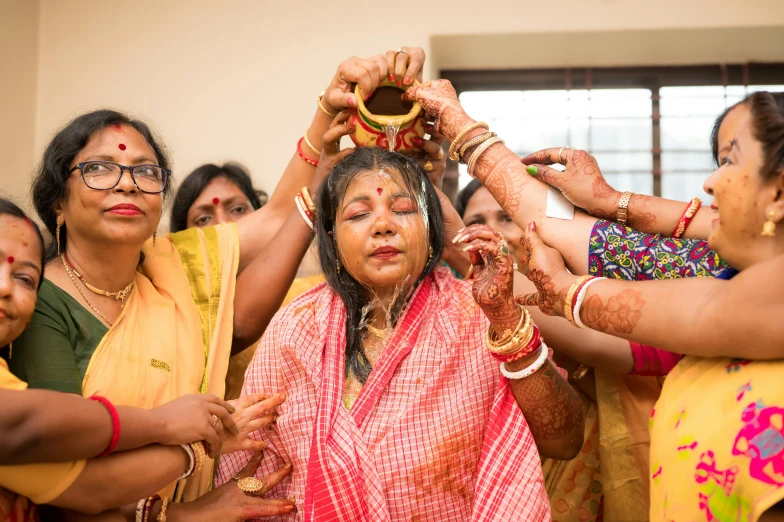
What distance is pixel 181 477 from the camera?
266 centimetres

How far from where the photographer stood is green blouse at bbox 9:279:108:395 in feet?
8.72

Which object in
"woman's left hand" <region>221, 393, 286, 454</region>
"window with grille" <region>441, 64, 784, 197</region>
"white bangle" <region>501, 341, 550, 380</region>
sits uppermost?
"window with grille" <region>441, 64, 784, 197</region>

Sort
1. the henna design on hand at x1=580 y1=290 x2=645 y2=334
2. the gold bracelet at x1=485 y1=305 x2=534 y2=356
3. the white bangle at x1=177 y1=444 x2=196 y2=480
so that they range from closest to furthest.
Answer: the henna design on hand at x1=580 y1=290 x2=645 y2=334 → the gold bracelet at x1=485 y1=305 x2=534 y2=356 → the white bangle at x1=177 y1=444 x2=196 y2=480

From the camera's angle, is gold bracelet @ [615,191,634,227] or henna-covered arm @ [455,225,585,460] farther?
gold bracelet @ [615,191,634,227]

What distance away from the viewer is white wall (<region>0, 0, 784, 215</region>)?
5.12 meters

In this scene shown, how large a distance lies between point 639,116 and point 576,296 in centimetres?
347

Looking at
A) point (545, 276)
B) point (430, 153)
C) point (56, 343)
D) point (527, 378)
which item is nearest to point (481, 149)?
point (430, 153)

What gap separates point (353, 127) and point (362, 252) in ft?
2.03

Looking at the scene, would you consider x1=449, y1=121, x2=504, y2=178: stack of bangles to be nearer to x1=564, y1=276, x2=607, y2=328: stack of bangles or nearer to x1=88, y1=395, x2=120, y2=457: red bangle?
x1=564, y1=276, x2=607, y2=328: stack of bangles

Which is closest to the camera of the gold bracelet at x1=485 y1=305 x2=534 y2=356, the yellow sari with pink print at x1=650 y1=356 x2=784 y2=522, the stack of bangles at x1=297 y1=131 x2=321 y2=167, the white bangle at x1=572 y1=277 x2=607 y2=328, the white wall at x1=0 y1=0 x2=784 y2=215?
the yellow sari with pink print at x1=650 y1=356 x2=784 y2=522

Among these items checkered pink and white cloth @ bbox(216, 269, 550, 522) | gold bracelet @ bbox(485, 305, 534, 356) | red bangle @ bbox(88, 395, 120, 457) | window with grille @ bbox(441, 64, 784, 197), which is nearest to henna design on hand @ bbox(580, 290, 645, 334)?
gold bracelet @ bbox(485, 305, 534, 356)

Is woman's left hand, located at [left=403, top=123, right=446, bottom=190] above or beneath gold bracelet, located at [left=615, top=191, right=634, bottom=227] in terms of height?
above

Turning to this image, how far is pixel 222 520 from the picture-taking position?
2719mm

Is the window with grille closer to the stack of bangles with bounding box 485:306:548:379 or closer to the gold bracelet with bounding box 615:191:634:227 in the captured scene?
the gold bracelet with bounding box 615:191:634:227
